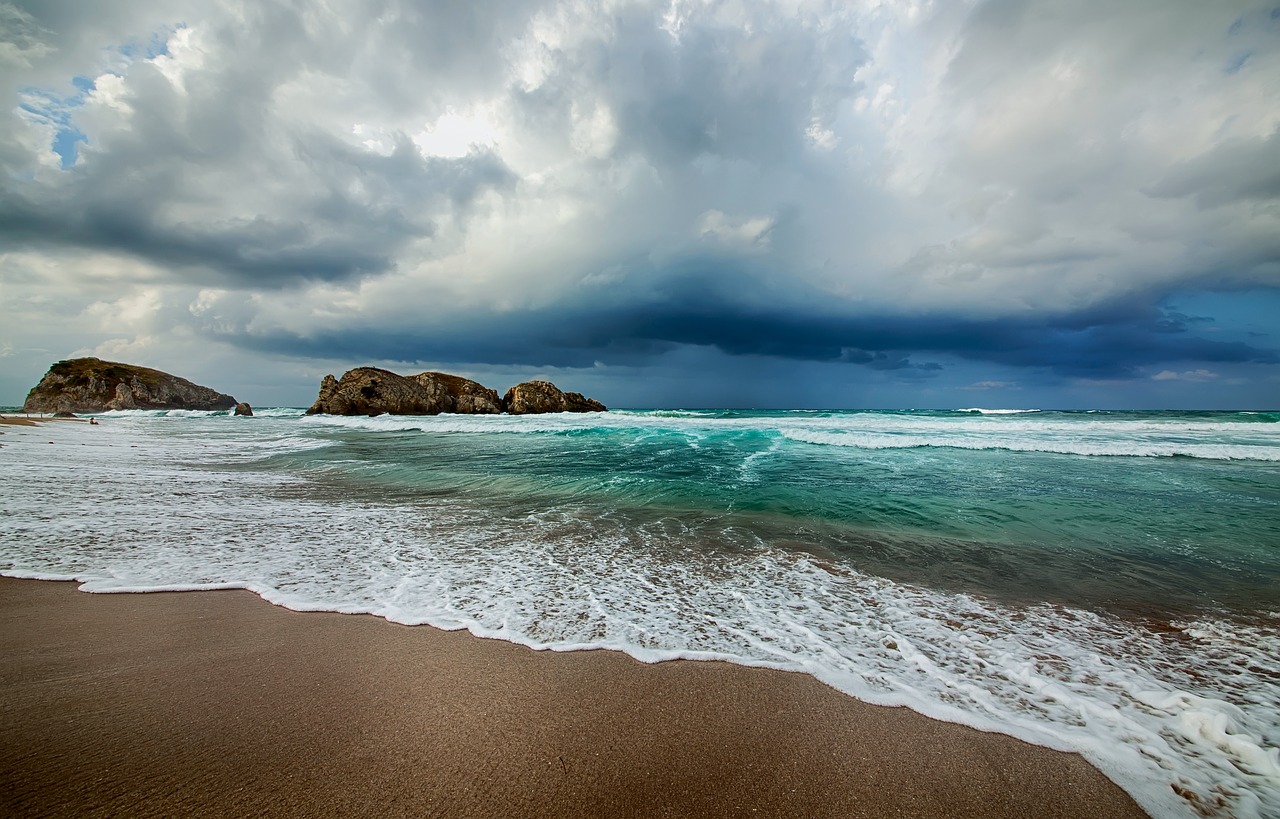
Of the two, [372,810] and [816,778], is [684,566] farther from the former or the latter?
[372,810]

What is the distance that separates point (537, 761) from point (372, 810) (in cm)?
75

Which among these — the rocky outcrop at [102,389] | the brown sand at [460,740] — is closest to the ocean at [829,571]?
the brown sand at [460,740]

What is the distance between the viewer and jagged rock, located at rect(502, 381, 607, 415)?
210 ft

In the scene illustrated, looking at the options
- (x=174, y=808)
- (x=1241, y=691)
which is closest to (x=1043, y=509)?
(x=1241, y=691)

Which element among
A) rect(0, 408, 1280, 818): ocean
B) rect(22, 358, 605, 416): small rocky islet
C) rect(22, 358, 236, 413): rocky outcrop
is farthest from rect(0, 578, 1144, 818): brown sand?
rect(22, 358, 236, 413): rocky outcrop

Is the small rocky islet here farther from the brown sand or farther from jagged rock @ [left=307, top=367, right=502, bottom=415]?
the brown sand

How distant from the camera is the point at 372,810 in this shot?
2.10 metres

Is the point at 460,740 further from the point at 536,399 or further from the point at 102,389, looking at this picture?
the point at 102,389

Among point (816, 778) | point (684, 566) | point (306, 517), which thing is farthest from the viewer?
point (306, 517)

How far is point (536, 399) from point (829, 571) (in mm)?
60974

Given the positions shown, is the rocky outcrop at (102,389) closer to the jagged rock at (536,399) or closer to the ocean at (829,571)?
the jagged rock at (536,399)

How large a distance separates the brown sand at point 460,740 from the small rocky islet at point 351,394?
59848 millimetres

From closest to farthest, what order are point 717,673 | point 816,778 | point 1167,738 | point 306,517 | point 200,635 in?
point 816,778 → point 1167,738 → point 717,673 → point 200,635 → point 306,517

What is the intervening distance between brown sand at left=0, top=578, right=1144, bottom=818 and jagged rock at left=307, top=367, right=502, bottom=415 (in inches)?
2442
